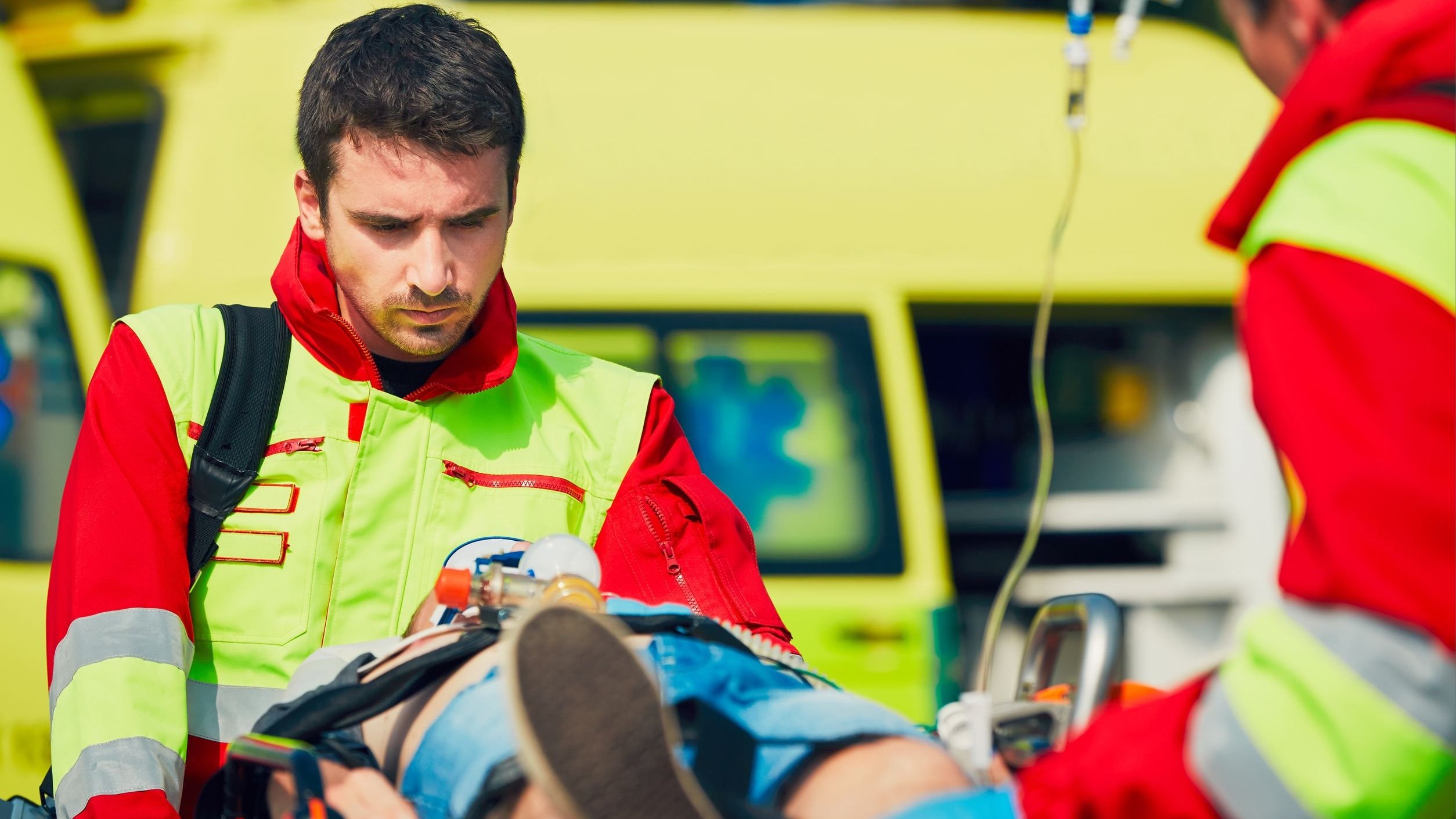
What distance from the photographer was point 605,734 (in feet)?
4.99

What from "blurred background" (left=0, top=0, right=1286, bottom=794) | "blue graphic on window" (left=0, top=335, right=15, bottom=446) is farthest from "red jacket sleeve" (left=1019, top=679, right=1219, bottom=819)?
"blue graphic on window" (left=0, top=335, right=15, bottom=446)

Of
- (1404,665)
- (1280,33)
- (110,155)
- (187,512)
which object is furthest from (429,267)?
(110,155)

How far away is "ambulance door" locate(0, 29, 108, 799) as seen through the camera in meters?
4.27

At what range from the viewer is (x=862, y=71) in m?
5.27

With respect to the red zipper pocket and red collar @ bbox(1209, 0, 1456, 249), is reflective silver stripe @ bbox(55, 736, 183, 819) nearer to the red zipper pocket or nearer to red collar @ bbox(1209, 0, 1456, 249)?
the red zipper pocket

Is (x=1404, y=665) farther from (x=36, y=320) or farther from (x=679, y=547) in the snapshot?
(x=36, y=320)

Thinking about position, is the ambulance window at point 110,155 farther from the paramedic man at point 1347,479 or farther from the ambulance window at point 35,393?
the paramedic man at point 1347,479

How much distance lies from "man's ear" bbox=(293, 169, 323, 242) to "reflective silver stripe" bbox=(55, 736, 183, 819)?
783 millimetres

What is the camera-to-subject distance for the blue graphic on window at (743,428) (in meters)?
4.76

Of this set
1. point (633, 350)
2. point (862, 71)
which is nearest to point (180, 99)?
point (633, 350)

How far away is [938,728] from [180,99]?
144 inches

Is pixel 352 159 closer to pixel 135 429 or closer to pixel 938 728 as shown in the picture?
pixel 135 429

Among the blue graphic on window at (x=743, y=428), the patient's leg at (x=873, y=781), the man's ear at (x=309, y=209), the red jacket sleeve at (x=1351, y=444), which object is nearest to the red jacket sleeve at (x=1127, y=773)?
the red jacket sleeve at (x=1351, y=444)

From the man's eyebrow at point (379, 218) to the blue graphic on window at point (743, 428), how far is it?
8.30 ft
